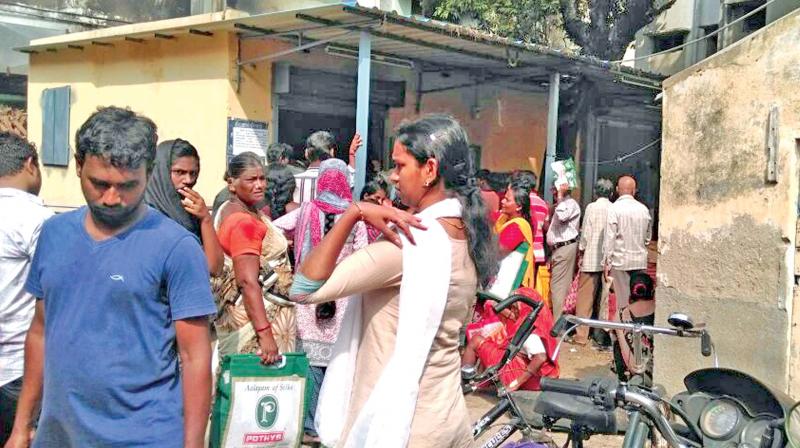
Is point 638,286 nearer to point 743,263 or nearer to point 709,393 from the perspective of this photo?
point 743,263

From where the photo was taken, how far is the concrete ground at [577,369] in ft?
20.7

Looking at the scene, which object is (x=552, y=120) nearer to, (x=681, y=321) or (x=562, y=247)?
(x=562, y=247)

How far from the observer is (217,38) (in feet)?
30.6

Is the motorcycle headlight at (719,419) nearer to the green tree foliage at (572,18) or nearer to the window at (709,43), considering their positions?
the green tree foliage at (572,18)

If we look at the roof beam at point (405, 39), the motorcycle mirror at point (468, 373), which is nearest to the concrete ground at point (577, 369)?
the motorcycle mirror at point (468, 373)

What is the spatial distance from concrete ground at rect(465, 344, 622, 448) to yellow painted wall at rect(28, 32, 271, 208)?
417 centimetres

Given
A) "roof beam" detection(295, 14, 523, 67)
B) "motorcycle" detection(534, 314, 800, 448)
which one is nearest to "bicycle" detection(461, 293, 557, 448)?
"motorcycle" detection(534, 314, 800, 448)

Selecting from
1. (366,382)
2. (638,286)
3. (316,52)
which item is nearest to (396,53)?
(316,52)

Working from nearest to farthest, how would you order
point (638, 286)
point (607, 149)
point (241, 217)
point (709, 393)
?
point (709, 393), point (241, 217), point (638, 286), point (607, 149)

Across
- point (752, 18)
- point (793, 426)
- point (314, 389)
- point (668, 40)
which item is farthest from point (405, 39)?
point (668, 40)

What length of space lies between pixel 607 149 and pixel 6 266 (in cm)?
1148

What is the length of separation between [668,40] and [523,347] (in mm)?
15794

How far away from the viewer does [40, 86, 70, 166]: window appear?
38.9 ft

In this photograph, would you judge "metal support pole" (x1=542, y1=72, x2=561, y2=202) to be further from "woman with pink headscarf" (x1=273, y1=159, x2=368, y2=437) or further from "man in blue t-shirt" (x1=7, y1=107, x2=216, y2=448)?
"man in blue t-shirt" (x1=7, y1=107, x2=216, y2=448)
